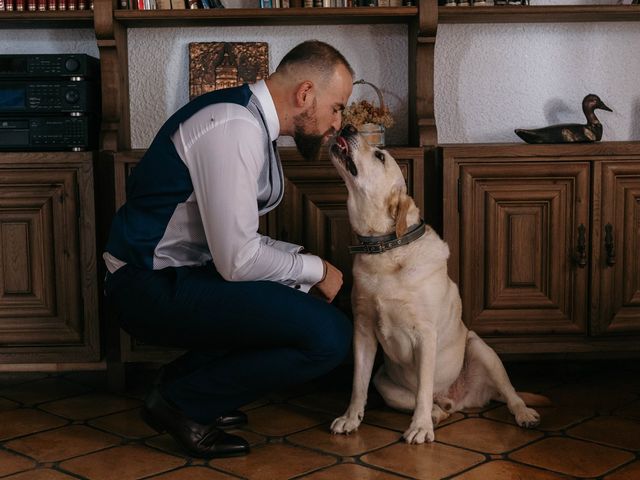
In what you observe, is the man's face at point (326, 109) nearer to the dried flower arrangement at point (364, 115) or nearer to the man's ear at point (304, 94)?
the man's ear at point (304, 94)

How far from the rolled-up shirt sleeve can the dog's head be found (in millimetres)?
389

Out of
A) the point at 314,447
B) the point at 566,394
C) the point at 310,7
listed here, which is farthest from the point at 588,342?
the point at 310,7

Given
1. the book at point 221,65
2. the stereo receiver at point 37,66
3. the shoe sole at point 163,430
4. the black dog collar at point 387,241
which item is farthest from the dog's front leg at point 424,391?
the stereo receiver at point 37,66

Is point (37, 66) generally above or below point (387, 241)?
above

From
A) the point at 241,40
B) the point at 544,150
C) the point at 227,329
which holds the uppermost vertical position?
the point at 241,40

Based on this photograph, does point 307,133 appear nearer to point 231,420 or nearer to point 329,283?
point 329,283

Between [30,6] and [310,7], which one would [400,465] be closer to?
[310,7]

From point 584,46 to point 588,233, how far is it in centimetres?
84

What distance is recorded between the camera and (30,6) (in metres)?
3.02

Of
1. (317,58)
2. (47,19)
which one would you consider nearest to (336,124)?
(317,58)

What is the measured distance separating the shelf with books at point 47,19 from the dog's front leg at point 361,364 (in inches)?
56.6

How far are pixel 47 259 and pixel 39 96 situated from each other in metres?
0.54

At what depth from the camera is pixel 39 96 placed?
9.51ft

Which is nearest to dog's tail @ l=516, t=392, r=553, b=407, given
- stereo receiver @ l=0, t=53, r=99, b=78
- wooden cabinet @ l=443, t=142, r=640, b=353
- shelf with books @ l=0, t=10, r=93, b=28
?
wooden cabinet @ l=443, t=142, r=640, b=353
